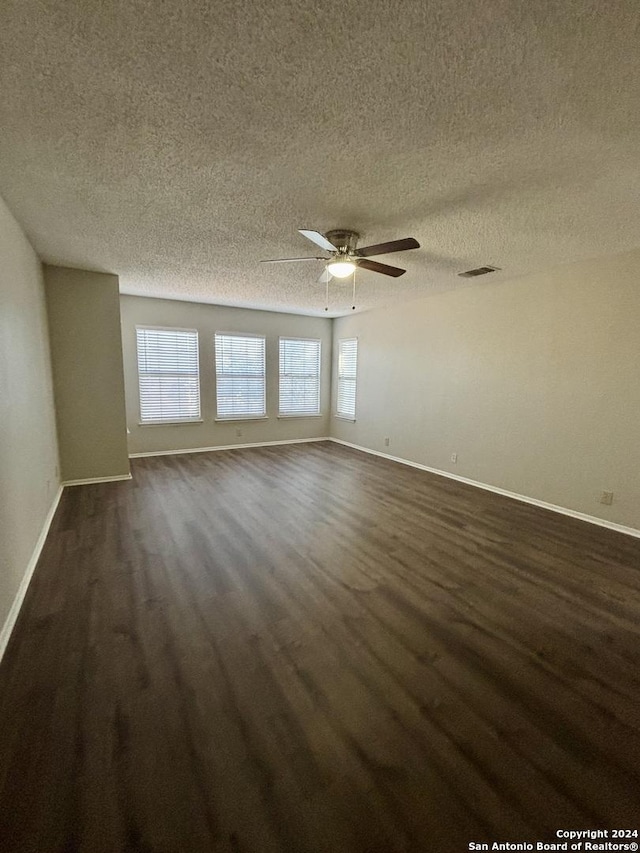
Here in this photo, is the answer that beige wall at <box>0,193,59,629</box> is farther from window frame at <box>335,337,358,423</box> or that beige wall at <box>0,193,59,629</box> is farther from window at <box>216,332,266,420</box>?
window frame at <box>335,337,358,423</box>

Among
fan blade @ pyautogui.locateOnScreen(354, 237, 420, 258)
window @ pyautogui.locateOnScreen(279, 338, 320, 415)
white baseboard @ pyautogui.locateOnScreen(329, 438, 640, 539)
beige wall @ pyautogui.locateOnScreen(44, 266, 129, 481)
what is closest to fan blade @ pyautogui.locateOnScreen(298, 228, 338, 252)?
fan blade @ pyautogui.locateOnScreen(354, 237, 420, 258)

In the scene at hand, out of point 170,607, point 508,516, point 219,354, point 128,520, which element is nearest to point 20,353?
point 128,520

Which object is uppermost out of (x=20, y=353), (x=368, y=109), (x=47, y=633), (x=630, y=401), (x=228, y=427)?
(x=368, y=109)

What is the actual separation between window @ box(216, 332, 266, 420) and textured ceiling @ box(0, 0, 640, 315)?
3.20 m

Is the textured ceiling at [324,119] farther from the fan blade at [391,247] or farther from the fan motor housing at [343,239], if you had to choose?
the fan blade at [391,247]

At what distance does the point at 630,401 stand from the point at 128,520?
Result: 4822 mm

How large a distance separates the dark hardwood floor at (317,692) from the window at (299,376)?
4.15 meters

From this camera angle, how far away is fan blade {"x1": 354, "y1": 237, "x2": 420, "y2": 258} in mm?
2389

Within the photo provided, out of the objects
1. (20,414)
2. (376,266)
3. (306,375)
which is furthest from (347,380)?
(20,414)

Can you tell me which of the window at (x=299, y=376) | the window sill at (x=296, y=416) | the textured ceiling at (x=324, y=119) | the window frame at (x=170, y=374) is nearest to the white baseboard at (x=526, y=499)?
the window sill at (x=296, y=416)

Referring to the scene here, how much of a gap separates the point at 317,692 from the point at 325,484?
9.97 ft

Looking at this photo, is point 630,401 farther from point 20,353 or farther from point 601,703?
point 20,353

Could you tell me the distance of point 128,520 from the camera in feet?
11.0

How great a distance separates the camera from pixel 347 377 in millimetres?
6941
